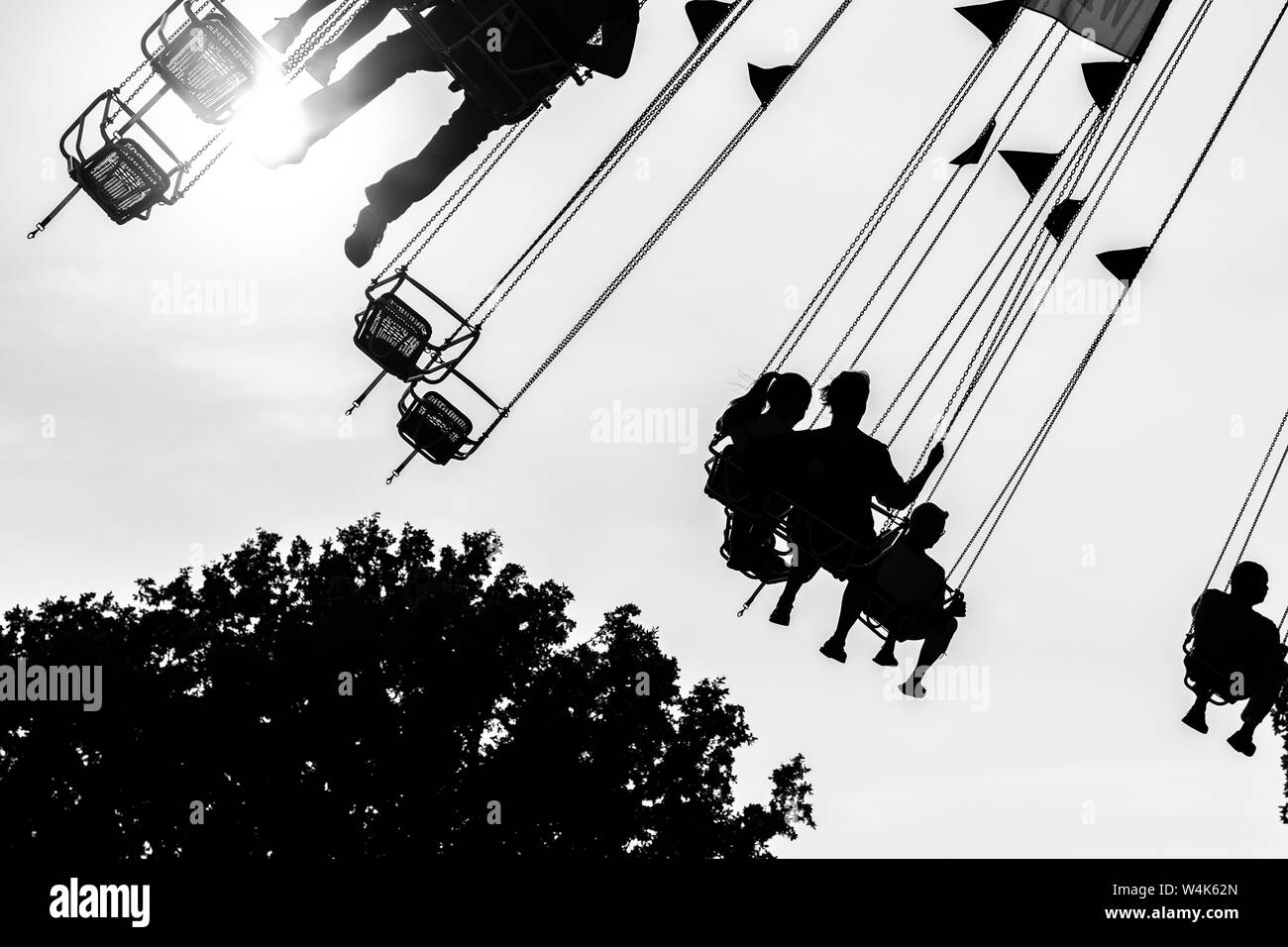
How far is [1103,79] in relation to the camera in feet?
31.7

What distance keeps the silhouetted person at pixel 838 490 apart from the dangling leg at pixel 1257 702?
137 inches

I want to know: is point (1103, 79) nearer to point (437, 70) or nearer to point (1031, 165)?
point (1031, 165)

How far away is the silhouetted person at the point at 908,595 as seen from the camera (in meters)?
9.07

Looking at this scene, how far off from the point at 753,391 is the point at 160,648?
2534 cm

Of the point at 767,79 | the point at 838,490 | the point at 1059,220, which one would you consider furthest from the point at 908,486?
the point at 767,79

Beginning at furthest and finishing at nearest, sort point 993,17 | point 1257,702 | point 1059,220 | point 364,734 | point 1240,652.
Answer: point 364,734 < point 1257,702 < point 1240,652 < point 1059,220 < point 993,17

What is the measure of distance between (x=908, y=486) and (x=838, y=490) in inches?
18.4

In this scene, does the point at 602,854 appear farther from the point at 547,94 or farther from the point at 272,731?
the point at 547,94

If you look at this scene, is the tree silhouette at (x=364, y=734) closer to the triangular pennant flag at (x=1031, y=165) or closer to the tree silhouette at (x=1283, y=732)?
the tree silhouette at (x=1283, y=732)

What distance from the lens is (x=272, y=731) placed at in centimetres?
2956

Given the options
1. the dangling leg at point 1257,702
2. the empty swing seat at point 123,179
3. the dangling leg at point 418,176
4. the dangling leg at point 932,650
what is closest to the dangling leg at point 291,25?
the empty swing seat at point 123,179

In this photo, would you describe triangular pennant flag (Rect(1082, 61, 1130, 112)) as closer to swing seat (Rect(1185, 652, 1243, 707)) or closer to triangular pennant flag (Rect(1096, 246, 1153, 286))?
triangular pennant flag (Rect(1096, 246, 1153, 286))

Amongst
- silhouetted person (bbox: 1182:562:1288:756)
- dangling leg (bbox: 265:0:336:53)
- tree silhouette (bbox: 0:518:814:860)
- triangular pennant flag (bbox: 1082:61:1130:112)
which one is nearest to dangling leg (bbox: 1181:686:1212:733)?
silhouetted person (bbox: 1182:562:1288:756)
